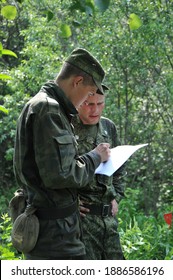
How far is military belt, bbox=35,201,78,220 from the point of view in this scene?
2742 mm

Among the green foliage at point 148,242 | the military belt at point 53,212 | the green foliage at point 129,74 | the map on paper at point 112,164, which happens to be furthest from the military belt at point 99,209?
the green foliage at point 129,74

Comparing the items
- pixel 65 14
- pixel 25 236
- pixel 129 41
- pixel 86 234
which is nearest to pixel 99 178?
pixel 86 234

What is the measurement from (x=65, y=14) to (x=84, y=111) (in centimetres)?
417

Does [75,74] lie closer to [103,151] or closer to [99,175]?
[103,151]

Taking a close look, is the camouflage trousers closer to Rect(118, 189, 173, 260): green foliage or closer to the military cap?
the military cap

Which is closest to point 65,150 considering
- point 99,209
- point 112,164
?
point 112,164

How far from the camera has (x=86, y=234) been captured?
3336 mm

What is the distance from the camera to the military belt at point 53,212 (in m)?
2.74

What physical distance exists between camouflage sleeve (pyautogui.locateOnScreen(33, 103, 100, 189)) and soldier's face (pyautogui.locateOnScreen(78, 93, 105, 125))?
31.3 inches

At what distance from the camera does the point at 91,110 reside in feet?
11.4

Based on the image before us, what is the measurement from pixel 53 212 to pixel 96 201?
67 centimetres

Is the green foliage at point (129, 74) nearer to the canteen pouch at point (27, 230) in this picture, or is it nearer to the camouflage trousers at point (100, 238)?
the camouflage trousers at point (100, 238)

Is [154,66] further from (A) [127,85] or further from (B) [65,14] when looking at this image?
(B) [65,14]

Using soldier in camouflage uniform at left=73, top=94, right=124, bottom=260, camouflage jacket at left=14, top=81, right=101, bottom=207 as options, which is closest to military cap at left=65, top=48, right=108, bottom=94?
camouflage jacket at left=14, top=81, right=101, bottom=207
